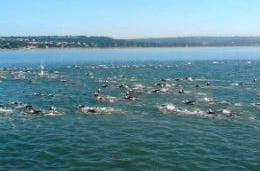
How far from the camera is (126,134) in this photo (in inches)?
1912

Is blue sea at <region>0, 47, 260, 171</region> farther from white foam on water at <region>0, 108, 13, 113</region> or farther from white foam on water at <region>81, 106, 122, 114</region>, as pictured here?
white foam on water at <region>0, 108, 13, 113</region>

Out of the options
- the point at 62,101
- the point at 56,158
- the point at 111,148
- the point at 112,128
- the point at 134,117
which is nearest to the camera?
the point at 56,158

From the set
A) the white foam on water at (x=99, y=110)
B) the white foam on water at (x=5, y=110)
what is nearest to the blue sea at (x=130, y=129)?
the white foam on water at (x=99, y=110)

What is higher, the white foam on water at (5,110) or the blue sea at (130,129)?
the blue sea at (130,129)

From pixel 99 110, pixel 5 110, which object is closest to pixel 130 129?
pixel 99 110

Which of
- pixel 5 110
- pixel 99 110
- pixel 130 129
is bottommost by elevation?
pixel 5 110

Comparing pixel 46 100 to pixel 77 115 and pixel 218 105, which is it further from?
pixel 218 105

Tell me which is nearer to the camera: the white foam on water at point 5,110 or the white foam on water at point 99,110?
the white foam on water at point 99,110

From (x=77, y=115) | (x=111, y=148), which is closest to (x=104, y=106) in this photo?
(x=77, y=115)

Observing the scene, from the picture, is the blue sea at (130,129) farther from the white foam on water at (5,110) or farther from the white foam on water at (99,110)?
the white foam on water at (5,110)

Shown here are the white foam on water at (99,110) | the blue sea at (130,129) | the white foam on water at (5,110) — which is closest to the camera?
the blue sea at (130,129)

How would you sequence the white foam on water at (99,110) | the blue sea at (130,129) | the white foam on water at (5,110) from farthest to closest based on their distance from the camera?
the white foam on water at (5,110) → the white foam on water at (99,110) → the blue sea at (130,129)

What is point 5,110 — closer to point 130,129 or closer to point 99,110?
point 99,110

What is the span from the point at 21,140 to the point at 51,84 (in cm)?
5088
